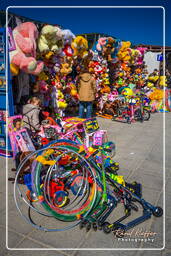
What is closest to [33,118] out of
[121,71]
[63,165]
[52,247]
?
[63,165]

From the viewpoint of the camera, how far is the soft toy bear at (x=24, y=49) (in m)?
4.36

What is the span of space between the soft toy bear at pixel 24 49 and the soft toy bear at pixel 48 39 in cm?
58

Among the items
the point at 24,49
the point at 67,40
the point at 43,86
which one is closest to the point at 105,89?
the point at 67,40

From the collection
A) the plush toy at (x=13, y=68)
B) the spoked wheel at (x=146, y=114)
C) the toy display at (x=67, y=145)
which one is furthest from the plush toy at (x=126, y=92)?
the plush toy at (x=13, y=68)

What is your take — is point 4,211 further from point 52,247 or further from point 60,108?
point 60,108

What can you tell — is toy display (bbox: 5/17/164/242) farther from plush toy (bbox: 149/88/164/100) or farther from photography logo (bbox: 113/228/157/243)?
plush toy (bbox: 149/88/164/100)

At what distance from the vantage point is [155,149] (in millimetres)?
5598

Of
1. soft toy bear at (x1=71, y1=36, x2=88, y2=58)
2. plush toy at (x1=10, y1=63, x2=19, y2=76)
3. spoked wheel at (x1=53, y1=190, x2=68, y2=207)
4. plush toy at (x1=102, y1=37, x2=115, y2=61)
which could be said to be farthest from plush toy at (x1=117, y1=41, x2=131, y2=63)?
spoked wheel at (x1=53, y1=190, x2=68, y2=207)

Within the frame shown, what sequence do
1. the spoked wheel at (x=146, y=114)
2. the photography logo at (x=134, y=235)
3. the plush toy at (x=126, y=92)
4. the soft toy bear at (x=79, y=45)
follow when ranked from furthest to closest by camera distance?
the plush toy at (x=126, y=92), the spoked wheel at (x=146, y=114), the soft toy bear at (x=79, y=45), the photography logo at (x=134, y=235)

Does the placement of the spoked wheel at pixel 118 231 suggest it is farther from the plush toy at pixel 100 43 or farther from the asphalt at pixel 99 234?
the plush toy at pixel 100 43

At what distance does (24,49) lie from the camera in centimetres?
437

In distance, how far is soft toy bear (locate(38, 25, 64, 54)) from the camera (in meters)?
5.11

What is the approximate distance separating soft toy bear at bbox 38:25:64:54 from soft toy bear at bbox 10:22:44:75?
1.92 feet

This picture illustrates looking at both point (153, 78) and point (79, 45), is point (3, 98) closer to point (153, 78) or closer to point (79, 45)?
point (79, 45)
